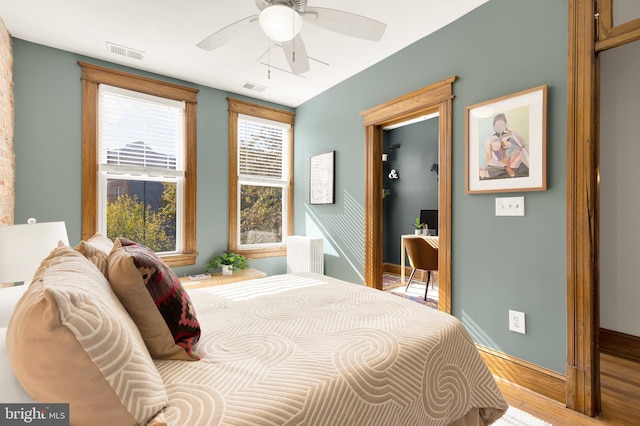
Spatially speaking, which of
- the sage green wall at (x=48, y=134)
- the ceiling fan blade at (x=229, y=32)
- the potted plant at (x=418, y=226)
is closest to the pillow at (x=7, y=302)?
the sage green wall at (x=48, y=134)

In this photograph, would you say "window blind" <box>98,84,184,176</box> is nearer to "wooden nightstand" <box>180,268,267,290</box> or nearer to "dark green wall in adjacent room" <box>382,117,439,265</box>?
"wooden nightstand" <box>180,268,267,290</box>

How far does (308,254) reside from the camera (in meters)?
3.98

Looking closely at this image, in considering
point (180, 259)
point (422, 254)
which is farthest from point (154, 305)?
point (422, 254)

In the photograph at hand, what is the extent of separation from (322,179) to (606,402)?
3161mm

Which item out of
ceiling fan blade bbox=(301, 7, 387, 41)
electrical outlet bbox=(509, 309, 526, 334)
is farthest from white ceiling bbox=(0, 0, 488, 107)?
electrical outlet bbox=(509, 309, 526, 334)

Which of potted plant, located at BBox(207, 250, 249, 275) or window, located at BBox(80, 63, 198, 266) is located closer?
window, located at BBox(80, 63, 198, 266)

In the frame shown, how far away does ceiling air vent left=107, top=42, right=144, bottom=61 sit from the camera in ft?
9.67

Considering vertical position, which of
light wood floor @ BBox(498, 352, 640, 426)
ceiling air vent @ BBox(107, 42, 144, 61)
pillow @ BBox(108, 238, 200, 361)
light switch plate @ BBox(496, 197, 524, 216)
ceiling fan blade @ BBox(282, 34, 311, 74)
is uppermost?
ceiling air vent @ BBox(107, 42, 144, 61)

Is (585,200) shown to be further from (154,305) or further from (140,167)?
(140,167)

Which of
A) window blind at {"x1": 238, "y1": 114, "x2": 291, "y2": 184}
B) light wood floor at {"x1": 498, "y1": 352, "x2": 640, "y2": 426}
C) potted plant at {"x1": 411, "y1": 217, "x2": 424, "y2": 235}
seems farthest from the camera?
potted plant at {"x1": 411, "y1": 217, "x2": 424, "y2": 235}

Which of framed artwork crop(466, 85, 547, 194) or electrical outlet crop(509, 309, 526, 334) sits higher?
framed artwork crop(466, 85, 547, 194)

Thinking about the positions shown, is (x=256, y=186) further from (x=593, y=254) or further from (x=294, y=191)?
(x=593, y=254)

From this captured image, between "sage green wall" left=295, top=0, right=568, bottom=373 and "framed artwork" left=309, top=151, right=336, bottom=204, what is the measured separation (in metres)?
1.05

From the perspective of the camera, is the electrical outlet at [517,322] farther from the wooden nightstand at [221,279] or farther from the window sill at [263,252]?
the window sill at [263,252]
